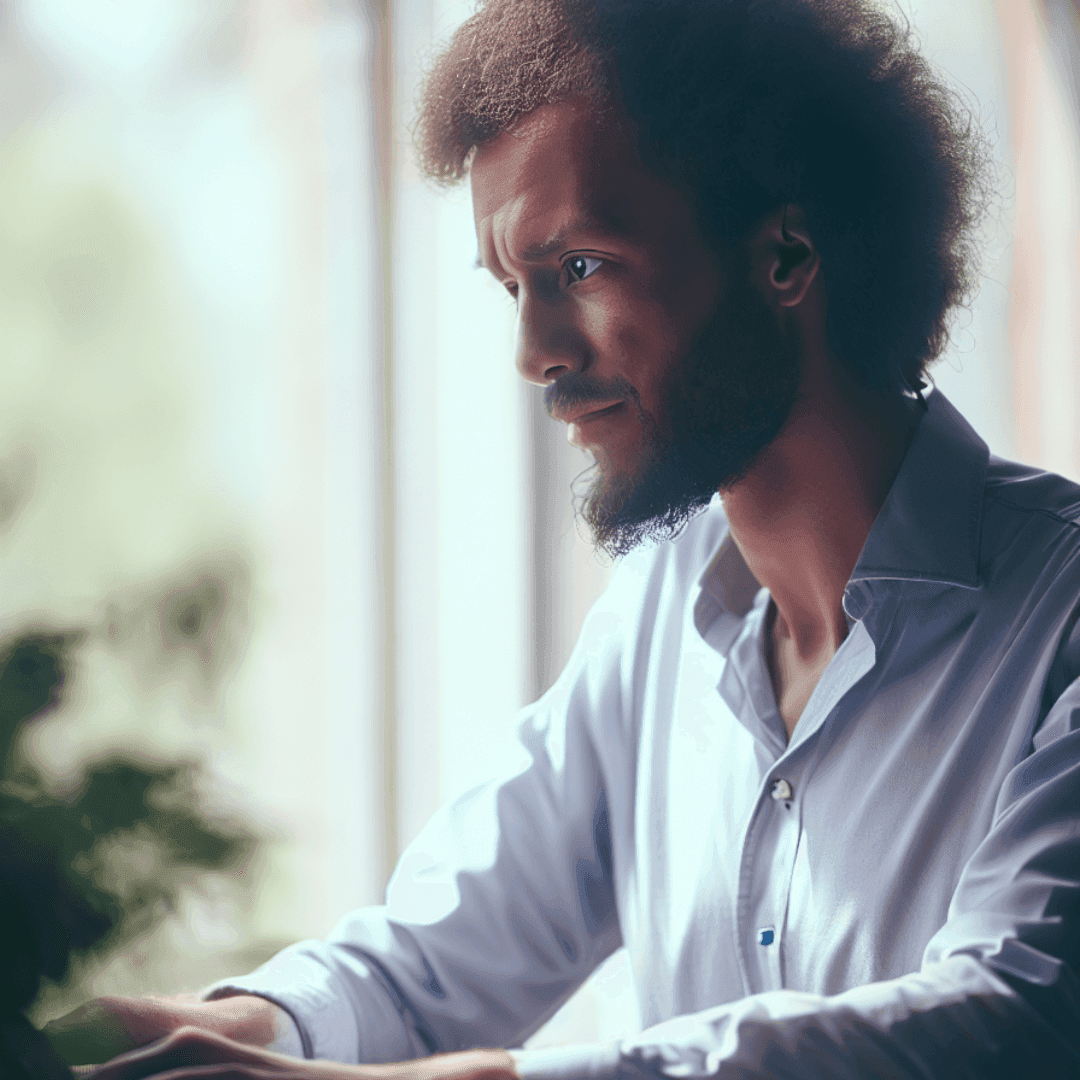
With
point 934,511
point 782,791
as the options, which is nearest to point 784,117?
point 934,511

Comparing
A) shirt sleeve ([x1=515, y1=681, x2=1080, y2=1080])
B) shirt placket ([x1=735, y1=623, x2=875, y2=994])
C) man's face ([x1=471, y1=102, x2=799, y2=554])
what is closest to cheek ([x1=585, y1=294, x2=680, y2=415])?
man's face ([x1=471, y1=102, x2=799, y2=554])

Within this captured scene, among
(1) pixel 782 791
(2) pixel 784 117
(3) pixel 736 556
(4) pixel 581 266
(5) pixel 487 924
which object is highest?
(2) pixel 784 117

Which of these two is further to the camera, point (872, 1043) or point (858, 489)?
point (858, 489)

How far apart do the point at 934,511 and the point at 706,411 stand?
19cm

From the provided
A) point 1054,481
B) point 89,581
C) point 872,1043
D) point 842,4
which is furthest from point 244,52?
point 872,1043

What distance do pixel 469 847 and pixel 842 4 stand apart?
0.82 m

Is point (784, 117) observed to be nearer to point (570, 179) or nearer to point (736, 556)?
point (570, 179)

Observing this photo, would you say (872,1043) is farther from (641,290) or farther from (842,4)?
(842,4)

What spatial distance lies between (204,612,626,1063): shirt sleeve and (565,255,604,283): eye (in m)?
0.37

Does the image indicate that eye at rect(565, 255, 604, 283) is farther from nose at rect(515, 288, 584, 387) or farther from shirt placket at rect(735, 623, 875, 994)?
shirt placket at rect(735, 623, 875, 994)

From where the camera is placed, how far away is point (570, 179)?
2.72 feet

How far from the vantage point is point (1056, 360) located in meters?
1.38

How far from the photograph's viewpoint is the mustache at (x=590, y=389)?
0.85m

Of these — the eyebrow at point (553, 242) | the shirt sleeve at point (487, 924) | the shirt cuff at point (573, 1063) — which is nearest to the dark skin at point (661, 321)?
the eyebrow at point (553, 242)
